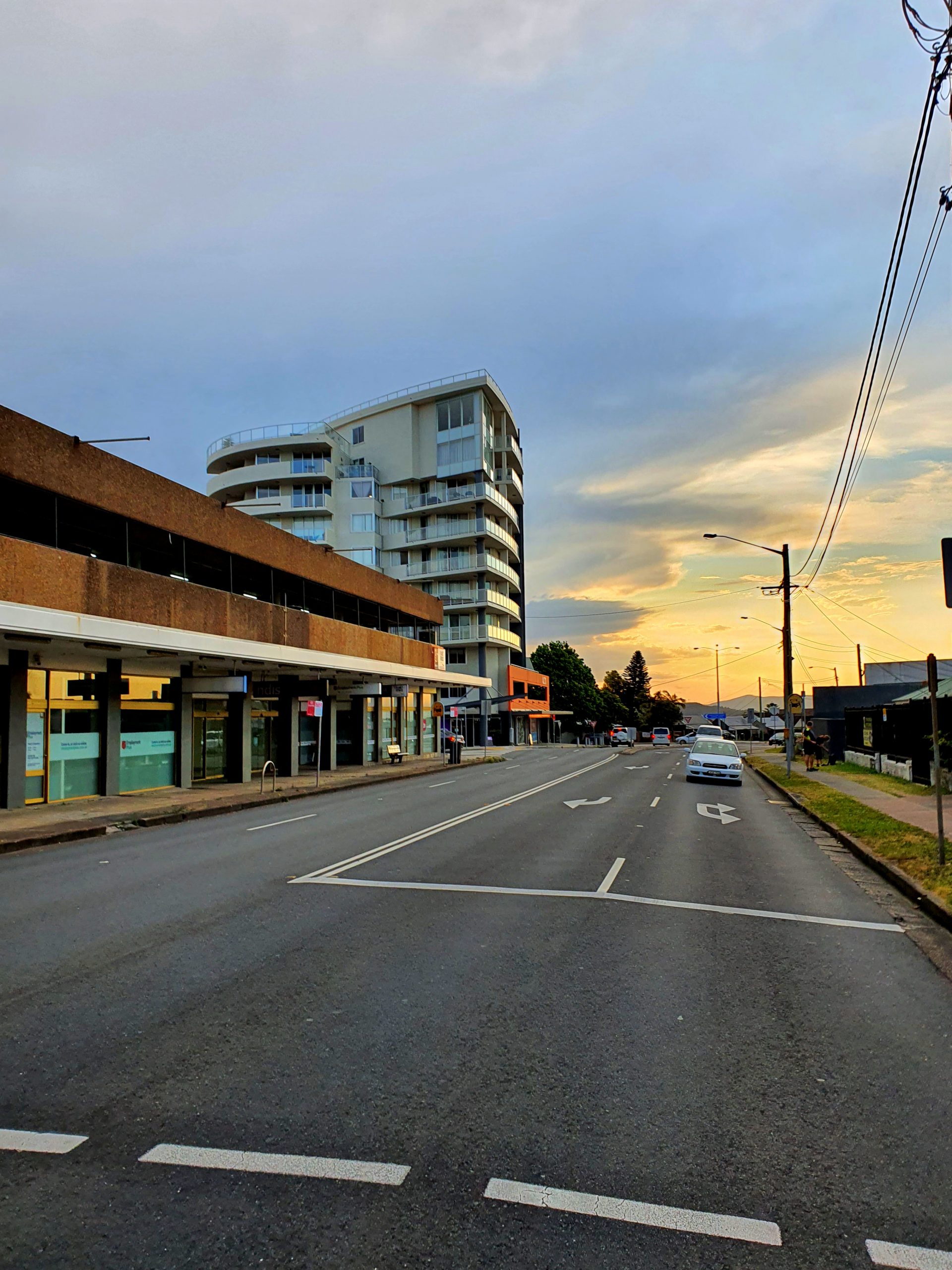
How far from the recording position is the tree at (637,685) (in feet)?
395

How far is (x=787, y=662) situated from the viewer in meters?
29.6

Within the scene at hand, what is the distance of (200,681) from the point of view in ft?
74.0

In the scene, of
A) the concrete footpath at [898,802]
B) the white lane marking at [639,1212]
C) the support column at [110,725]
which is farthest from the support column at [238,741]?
the white lane marking at [639,1212]

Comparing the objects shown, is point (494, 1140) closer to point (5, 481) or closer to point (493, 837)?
point (493, 837)

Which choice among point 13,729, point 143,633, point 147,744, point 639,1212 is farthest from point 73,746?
point 639,1212

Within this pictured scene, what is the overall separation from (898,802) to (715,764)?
7843 mm

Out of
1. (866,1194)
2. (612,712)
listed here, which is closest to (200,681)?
(866,1194)

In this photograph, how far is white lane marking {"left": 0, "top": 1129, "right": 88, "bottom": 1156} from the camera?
3.63 m

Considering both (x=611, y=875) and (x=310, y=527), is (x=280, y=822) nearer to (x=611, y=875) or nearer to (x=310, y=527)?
(x=611, y=875)

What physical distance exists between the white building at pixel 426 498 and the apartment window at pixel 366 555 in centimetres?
10

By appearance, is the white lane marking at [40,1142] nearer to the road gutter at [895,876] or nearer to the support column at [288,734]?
the road gutter at [895,876]

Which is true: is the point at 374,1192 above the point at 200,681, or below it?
below

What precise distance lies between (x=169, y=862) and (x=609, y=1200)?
9025mm

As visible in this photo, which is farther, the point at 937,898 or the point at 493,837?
the point at 493,837
